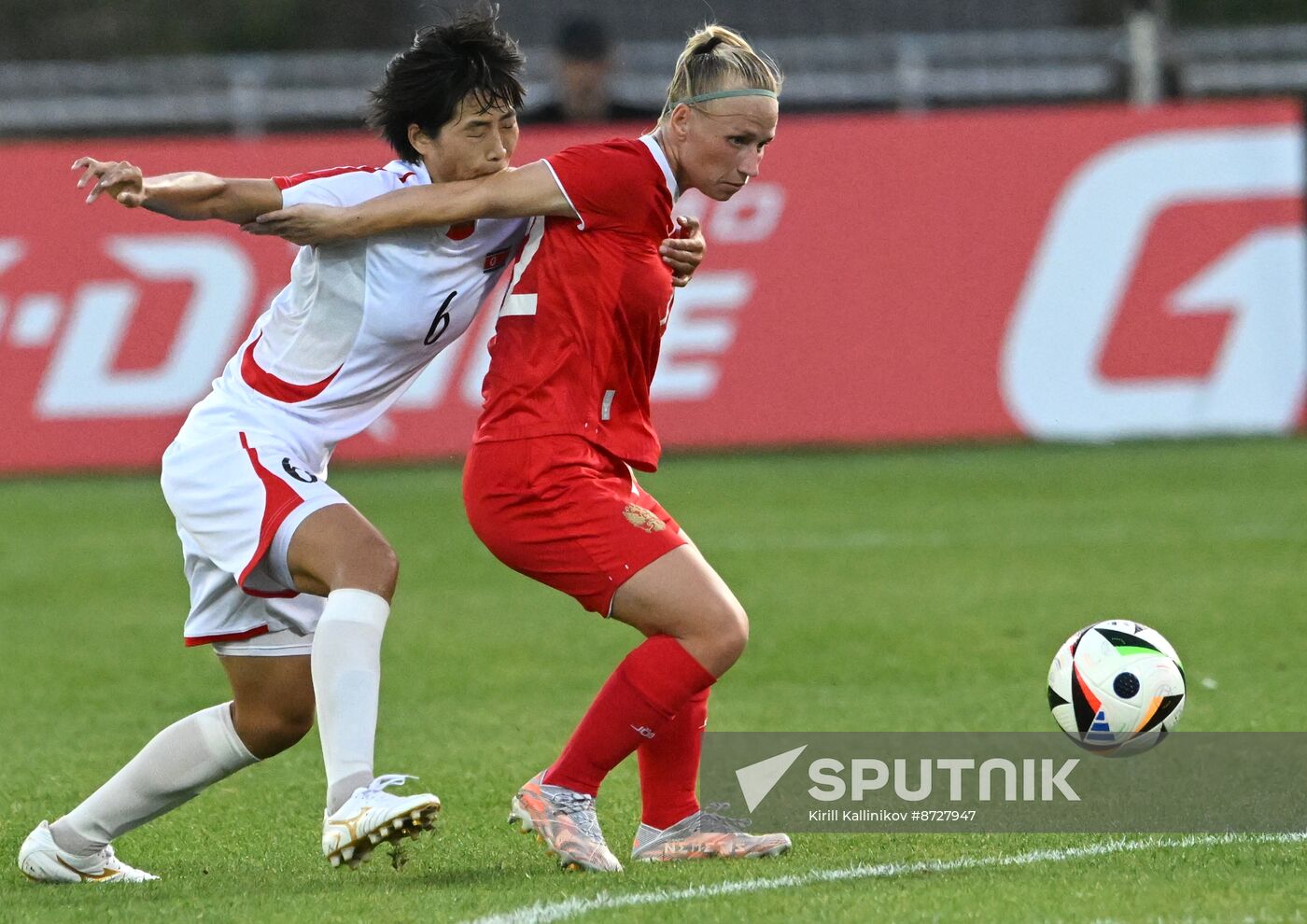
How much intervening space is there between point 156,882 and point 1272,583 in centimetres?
592

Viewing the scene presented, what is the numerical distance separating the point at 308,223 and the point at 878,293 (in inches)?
383

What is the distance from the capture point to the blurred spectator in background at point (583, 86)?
13.6 metres

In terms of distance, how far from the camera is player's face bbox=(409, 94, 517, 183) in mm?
4566

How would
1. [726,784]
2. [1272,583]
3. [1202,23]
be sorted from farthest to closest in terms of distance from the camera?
[1202,23] → [1272,583] → [726,784]

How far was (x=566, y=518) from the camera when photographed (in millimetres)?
4449

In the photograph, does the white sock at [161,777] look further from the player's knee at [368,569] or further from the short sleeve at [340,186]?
the short sleeve at [340,186]

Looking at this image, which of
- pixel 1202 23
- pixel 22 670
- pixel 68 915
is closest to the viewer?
pixel 68 915

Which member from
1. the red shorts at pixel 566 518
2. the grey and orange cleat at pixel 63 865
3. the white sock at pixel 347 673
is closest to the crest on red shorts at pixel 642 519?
the red shorts at pixel 566 518

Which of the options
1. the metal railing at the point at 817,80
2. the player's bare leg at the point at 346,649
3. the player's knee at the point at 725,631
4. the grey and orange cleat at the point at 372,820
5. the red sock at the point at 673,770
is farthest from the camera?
the metal railing at the point at 817,80

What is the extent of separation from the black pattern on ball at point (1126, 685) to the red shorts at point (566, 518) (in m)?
1.42

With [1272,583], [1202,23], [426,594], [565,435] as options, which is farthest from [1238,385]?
[565,435]

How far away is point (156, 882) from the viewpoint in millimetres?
4598

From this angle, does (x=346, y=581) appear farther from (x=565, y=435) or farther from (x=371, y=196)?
(x=371, y=196)

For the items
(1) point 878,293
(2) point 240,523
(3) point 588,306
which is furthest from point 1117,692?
(1) point 878,293
